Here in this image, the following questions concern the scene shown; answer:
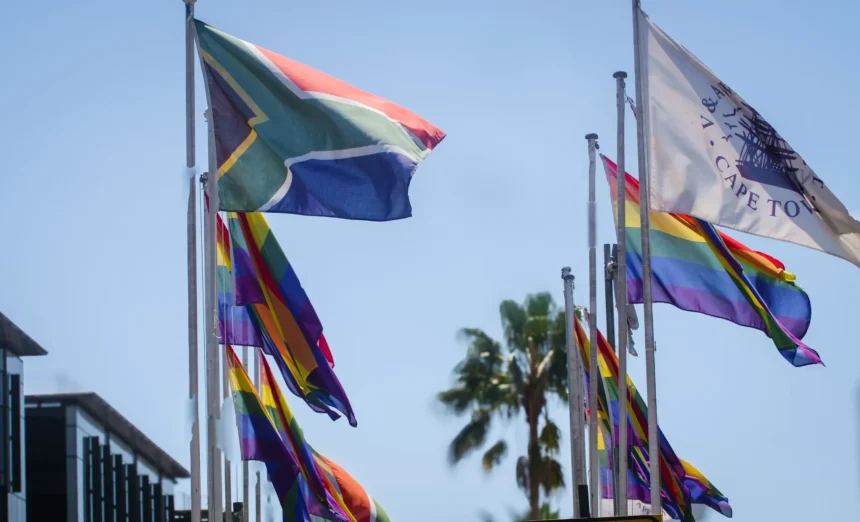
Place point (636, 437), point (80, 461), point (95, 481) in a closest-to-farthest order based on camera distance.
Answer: point (636, 437) < point (80, 461) < point (95, 481)

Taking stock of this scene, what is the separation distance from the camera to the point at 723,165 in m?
17.2

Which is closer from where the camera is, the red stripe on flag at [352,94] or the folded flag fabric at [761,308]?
the red stripe on flag at [352,94]

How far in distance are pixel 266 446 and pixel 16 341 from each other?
1681 centimetres

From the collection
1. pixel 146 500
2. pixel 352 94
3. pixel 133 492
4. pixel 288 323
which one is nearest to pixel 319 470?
pixel 288 323

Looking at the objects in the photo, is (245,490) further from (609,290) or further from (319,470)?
(609,290)

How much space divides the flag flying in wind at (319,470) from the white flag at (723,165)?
9.54 m

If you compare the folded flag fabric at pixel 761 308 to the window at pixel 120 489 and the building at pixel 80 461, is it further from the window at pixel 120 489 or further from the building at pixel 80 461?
the window at pixel 120 489

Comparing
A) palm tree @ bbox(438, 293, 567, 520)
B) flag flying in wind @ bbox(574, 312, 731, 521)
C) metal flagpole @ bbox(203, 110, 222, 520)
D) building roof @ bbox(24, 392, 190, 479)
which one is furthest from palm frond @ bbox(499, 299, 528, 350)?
metal flagpole @ bbox(203, 110, 222, 520)

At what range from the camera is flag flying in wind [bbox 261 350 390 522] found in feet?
81.8

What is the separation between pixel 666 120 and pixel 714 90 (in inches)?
25.6

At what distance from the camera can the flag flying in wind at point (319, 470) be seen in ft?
81.8

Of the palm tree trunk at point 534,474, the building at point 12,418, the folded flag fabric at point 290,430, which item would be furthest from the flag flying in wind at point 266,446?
the palm tree trunk at point 534,474

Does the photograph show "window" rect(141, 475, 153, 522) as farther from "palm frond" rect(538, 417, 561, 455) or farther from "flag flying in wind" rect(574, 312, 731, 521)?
"flag flying in wind" rect(574, 312, 731, 521)

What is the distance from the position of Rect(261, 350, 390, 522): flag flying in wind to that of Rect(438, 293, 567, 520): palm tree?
44.3ft
